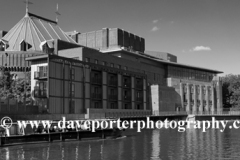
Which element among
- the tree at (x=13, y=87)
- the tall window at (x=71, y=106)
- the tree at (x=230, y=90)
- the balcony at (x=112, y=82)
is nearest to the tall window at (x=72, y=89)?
the tall window at (x=71, y=106)

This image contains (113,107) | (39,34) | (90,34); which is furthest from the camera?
(90,34)

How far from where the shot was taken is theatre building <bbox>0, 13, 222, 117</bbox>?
74438mm

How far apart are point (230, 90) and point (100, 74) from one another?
257 ft

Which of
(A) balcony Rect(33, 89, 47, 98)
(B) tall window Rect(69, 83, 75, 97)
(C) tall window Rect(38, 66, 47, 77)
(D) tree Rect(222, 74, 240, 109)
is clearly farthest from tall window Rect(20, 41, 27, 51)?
(D) tree Rect(222, 74, 240, 109)

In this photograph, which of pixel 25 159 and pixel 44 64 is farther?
pixel 44 64

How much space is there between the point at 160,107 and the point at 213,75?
44.9 metres

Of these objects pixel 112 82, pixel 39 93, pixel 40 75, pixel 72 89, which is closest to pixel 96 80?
pixel 112 82

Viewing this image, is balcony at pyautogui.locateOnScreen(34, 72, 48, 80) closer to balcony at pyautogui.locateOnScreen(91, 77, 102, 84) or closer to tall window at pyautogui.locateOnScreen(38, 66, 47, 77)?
tall window at pyautogui.locateOnScreen(38, 66, 47, 77)

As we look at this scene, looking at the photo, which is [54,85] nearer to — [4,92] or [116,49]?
[4,92]

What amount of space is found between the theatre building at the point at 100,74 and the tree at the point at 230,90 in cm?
804

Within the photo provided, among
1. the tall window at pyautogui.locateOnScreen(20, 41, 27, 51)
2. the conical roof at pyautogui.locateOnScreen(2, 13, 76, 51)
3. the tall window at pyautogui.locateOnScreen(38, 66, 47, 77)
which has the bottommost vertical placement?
the tall window at pyautogui.locateOnScreen(38, 66, 47, 77)

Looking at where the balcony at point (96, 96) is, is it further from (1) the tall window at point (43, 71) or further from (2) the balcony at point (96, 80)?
(1) the tall window at point (43, 71)

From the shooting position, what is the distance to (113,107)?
302ft

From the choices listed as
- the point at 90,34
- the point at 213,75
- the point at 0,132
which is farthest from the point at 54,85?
the point at 213,75
